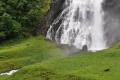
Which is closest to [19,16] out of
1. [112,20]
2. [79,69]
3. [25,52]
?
Result: [25,52]

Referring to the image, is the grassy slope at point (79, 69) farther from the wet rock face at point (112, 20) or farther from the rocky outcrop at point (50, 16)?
the rocky outcrop at point (50, 16)

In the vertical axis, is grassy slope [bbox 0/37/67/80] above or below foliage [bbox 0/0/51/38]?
below

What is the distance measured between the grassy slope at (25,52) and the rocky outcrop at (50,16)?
385 cm

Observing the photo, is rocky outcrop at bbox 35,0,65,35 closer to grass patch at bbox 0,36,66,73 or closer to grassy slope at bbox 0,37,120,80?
grass patch at bbox 0,36,66,73

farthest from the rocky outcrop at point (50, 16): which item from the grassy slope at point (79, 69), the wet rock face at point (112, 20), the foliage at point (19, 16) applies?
the grassy slope at point (79, 69)

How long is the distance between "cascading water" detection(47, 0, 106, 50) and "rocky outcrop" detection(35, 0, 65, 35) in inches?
27.4

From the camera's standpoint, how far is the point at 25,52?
42.9 metres

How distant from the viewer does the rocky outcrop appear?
172ft

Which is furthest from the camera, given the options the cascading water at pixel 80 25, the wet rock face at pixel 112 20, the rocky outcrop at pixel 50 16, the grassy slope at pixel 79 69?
the rocky outcrop at pixel 50 16

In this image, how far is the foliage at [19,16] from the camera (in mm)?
49156

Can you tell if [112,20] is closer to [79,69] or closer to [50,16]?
[50,16]

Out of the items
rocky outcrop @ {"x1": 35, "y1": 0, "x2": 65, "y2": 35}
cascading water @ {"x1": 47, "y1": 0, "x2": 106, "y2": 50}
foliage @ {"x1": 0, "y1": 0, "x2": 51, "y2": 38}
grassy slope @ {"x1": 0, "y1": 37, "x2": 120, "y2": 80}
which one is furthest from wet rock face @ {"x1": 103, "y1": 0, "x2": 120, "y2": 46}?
grassy slope @ {"x1": 0, "y1": 37, "x2": 120, "y2": 80}

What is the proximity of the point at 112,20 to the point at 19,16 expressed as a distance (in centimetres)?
1384

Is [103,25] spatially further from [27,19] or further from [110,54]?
[110,54]
